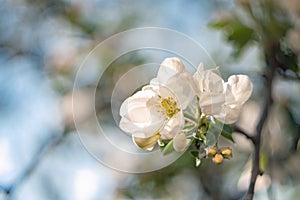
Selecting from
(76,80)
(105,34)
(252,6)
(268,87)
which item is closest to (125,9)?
(105,34)

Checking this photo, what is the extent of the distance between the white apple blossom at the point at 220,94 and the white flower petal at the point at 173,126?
25mm

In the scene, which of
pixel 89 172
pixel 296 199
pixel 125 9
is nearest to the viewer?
pixel 296 199

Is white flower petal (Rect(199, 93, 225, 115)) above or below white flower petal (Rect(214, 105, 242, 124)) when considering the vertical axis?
above

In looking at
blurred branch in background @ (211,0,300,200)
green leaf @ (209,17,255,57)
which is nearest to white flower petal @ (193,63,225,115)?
blurred branch in background @ (211,0,300,200)

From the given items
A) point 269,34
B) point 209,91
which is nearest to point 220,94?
point 209,91

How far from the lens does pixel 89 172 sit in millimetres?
1169

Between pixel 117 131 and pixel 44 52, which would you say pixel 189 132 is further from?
pixel 44 52

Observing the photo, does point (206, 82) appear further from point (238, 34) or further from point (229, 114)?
point (238, 34)

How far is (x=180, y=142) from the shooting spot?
61 centimetres

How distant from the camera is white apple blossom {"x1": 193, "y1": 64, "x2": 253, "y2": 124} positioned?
2.00 ft

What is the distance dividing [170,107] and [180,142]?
4 centimetres

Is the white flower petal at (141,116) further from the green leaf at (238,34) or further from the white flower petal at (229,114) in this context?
the green leaf at (238,34)

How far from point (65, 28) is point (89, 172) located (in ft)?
1.18

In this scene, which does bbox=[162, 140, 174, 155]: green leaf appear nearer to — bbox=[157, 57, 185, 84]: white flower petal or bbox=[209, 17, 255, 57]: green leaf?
bbox=[157, 57, 185, 84]: white flower petal
